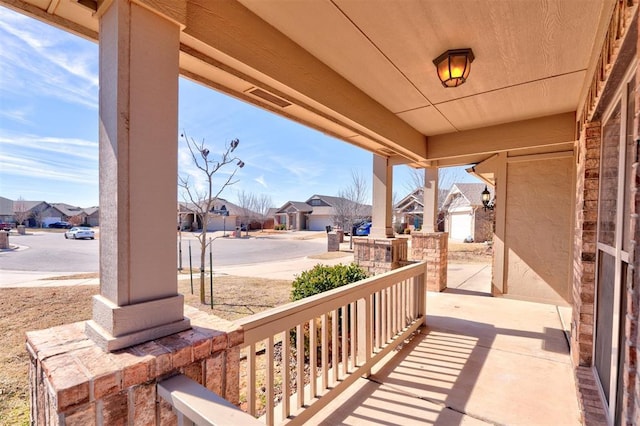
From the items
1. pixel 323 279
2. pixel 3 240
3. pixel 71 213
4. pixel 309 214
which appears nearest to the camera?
pixel 323 279

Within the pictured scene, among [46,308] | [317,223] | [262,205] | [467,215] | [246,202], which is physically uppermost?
[246,202]

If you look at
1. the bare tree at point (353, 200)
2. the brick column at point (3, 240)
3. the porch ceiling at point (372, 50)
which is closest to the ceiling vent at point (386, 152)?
the porch ceiling at point (372, 50)

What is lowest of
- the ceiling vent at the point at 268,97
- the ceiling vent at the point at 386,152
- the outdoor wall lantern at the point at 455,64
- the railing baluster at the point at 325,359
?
the railing baluster at the point at 325,359

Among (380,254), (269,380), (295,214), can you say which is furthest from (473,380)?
(295,214)

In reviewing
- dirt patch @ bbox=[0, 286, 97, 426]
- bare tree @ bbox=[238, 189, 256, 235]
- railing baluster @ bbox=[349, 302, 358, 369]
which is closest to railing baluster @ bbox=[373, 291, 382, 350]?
railing baluster @ bbox=[349, 302, 358, 369]

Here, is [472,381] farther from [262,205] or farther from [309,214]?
[309,214]

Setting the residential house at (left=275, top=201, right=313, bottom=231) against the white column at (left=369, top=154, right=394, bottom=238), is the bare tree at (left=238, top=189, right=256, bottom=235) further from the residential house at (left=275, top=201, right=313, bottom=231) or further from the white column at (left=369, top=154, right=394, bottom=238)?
the white column at (left=369, top=154, right=394, bottom=238)

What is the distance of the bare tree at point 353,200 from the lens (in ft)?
63.3

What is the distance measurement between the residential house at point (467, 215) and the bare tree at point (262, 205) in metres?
20.2

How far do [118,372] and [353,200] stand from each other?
754 inches

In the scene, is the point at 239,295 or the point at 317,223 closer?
the point at 239,295

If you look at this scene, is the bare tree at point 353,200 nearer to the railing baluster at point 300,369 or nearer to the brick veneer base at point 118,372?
the railing baluster at point 300,369

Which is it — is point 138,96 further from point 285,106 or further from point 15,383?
point 15,383

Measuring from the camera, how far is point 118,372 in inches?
40.3
